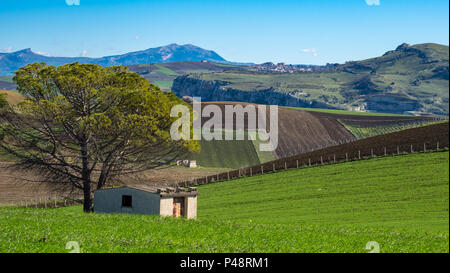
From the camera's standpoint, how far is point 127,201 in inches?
1524

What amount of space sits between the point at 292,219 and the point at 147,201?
39.0ft

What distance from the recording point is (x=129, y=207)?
126 feet

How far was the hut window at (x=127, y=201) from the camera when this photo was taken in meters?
38.5

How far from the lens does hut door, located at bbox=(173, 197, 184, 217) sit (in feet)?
126

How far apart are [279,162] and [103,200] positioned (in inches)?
1388

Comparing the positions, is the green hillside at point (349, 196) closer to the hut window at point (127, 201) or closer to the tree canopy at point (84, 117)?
the tree canopy at point (84, 117)

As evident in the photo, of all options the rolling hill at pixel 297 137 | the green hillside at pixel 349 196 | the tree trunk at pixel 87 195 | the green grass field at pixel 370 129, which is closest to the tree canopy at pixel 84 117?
the tree trunk at pixel 87 195

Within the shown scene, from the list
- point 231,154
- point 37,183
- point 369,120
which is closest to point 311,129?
point 231,154

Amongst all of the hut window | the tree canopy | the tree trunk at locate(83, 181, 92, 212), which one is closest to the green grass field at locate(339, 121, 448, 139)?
the tree canopy

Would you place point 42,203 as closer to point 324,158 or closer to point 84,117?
point 84,117

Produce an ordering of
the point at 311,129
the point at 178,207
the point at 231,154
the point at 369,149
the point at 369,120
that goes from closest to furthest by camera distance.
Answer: the point at 178,207
the point at 369,149
the point at 231,154
the point at 311,129
the point at 369,120

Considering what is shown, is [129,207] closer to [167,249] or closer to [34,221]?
[34,221]

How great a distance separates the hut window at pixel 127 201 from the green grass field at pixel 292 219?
12.7 feet
